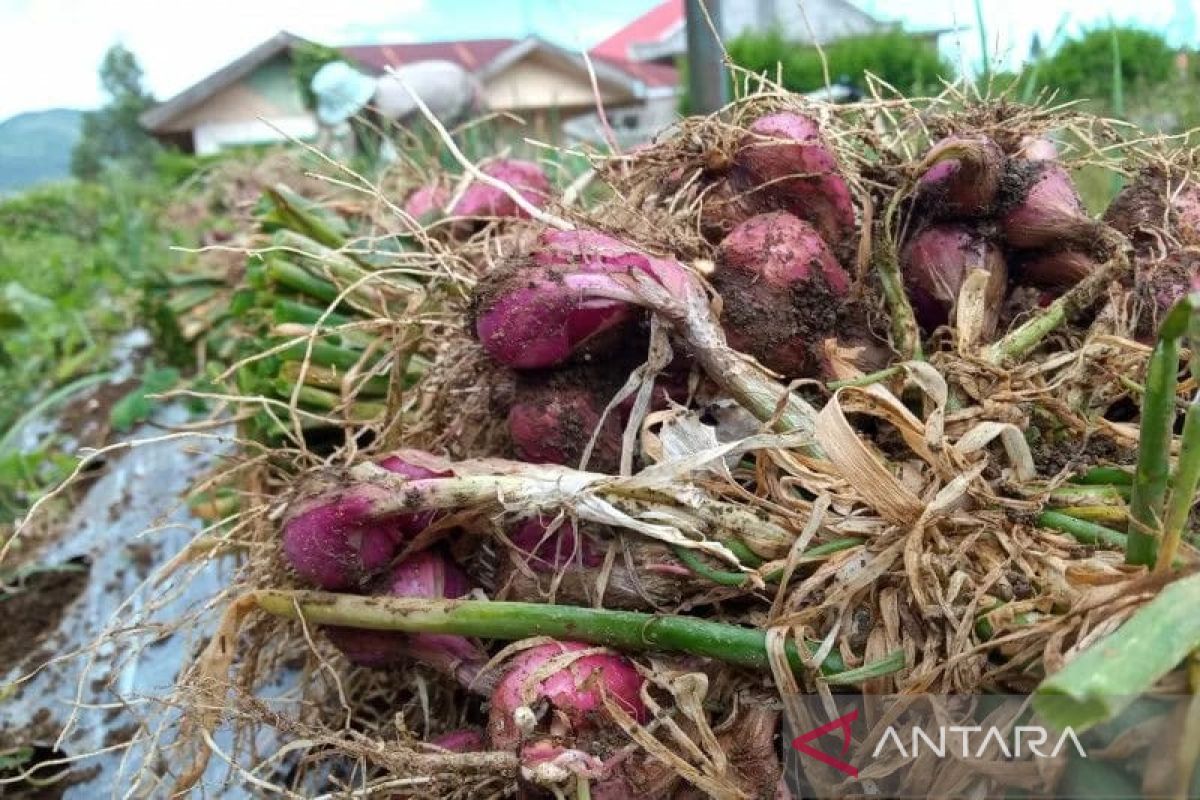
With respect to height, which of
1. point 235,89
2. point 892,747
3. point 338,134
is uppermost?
point 235,89

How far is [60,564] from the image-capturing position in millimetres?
1938

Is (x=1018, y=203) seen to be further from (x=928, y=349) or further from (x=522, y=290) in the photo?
(x=522, y=290)

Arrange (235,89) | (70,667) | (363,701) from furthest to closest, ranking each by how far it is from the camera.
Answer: (235,89) → (70,667) → (363,701)

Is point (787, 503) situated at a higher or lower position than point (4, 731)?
higher

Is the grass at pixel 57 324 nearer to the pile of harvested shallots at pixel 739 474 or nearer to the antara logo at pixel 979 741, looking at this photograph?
the pile of harvested shallots at pixel 739 474

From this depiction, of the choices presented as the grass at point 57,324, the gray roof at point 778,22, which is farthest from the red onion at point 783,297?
the gray roof at point 778,22

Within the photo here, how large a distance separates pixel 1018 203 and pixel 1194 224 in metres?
0.23

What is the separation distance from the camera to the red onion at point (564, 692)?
30.6 inches

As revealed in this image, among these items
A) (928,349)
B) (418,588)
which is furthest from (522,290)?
(928,349)

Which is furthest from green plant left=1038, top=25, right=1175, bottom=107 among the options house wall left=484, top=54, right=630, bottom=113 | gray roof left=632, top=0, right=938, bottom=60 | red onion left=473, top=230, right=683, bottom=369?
house wall left=484, top=54, right=630, bottom=113

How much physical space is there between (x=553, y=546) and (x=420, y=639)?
17cm

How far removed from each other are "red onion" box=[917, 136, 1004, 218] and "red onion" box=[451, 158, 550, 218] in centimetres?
70

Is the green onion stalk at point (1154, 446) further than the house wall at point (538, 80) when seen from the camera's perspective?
No

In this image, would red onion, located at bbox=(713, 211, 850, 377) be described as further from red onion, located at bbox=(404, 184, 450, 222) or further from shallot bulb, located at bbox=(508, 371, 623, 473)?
red onion, located at bbox=(404, 184, 450, 222)
